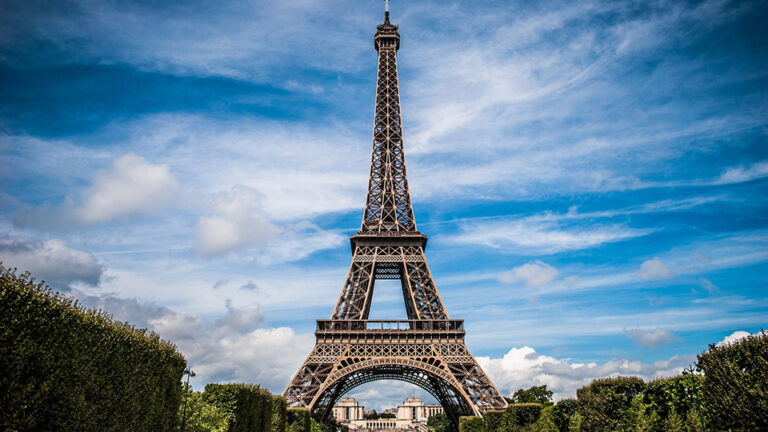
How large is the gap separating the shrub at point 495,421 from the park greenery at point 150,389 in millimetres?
8109

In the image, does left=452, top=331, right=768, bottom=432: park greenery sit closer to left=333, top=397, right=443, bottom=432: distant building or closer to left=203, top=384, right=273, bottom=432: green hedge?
left=203, top=384, right=273, bottom=432: green hedge

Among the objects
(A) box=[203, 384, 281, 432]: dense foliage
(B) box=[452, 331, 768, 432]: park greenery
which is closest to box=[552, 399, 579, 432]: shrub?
(B) box=[452, 331, 768, 432]: park greenery

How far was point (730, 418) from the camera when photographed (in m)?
18.0

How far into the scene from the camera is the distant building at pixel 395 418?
153 metres

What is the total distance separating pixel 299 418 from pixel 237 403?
11.5 m

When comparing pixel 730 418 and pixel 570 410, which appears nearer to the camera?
pixel 730 418

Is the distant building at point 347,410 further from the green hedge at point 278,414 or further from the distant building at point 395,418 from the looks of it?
the green hedge at point 278,414

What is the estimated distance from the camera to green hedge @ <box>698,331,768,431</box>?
17.0 m

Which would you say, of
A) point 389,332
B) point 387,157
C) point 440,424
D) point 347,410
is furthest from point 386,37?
point 347,410

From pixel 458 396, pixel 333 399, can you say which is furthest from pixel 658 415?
pixel 333 399

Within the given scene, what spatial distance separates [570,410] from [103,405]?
113 feet

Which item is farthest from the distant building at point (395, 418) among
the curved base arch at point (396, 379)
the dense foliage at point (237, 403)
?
the dense foliage at point (237, 403)

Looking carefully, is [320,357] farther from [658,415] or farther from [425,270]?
[658,415]

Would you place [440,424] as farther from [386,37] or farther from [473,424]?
[386,37]
